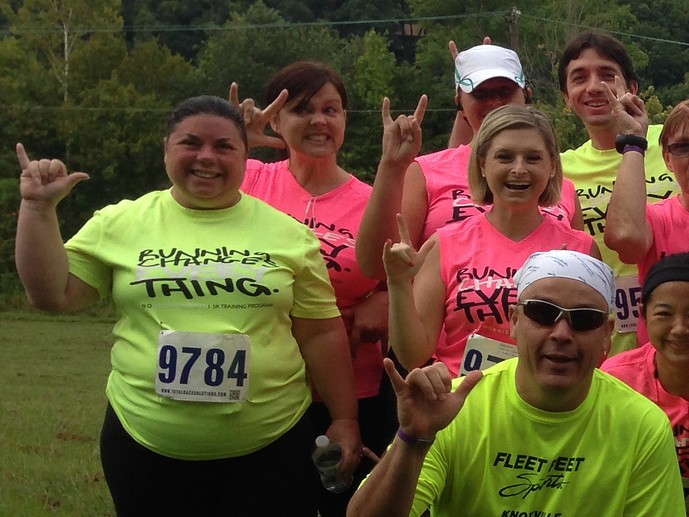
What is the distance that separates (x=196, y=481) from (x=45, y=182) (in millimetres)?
1172

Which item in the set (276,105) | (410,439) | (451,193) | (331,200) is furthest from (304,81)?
(410,439)

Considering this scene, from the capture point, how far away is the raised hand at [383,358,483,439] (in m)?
3.20

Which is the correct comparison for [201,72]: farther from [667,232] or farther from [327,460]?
[327,460]

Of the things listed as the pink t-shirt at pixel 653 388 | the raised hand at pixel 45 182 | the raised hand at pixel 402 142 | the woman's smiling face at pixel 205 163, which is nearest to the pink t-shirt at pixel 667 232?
the pink t-shirt at pixel 653 388

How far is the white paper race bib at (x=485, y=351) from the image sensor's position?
4133 mm

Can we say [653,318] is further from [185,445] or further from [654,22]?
[654,22]

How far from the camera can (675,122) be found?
15.2 feet

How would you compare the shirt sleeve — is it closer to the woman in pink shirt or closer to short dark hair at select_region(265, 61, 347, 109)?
the woman in pink shirt

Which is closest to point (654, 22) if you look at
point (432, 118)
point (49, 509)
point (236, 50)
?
point (432, 118)

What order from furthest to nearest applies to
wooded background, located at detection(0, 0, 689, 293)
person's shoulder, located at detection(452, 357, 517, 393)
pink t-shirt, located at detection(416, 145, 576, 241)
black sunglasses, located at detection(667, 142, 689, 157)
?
wooded background, located at detection(0, 0, 689, 293), pink t-shirt, located at detection(416, 145, 576, 241), black sunglasses, located at detection(667, 142, 689, 157), person's shoulder, located at detection(452, 357, 517, 393)

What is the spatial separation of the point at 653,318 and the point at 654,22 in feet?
181

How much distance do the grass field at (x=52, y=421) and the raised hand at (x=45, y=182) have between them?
3.41m

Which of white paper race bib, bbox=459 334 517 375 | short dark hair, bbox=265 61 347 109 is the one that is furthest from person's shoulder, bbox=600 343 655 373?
short dark hair, bbox=265 61 347 109

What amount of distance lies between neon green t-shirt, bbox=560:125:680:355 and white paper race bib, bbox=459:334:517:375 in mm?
996
